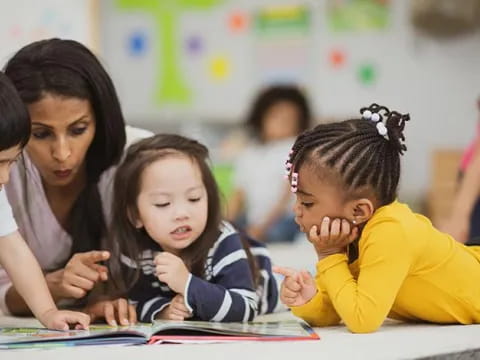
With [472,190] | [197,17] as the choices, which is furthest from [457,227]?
[197,17]

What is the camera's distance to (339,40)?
4859 millimetres

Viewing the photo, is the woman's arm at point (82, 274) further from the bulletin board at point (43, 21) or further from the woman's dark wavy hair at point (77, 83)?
the bulletin board at point (43, 21)

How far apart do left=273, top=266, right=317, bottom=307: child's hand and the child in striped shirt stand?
5.8 inches

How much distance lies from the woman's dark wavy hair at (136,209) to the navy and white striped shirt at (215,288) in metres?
0.02

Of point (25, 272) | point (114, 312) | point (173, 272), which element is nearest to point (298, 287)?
point (173, 272)

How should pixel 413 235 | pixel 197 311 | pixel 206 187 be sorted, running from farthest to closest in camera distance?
1. pixel 206 187
2. pixel 197 311
3. pixel 413 235

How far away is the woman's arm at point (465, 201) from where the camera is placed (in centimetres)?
240

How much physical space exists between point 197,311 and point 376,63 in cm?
342

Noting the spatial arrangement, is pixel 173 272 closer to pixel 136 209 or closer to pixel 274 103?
pixel 136 209

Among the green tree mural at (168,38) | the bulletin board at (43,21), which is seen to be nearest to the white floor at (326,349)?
the bulletin board at (43,21)

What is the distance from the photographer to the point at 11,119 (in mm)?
1448

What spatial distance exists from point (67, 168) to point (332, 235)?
555mm

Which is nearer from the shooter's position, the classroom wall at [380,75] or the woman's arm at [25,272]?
the woman's arm at [25,272]

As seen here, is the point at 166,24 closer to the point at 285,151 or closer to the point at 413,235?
the point at 285,151
